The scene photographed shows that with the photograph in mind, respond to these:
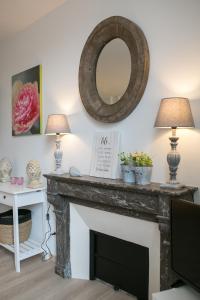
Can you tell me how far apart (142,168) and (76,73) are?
1.19 m

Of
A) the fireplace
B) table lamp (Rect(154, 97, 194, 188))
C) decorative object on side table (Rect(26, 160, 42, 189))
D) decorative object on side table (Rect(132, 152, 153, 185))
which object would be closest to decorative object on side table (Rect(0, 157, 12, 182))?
decorative object on side table (Rect(26, 160, 42, 189))

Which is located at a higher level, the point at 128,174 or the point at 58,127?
the point at 58,127

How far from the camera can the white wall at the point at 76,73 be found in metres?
1.67

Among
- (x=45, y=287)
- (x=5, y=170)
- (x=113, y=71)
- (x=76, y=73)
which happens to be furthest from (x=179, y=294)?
(x=5, y=170)

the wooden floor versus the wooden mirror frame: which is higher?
the wooden mirror frame

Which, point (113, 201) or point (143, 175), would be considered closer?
point (143, 175)

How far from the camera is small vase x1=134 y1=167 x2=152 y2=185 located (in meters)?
1.72

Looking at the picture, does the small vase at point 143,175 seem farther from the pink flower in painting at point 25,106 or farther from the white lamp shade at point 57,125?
the pink flower in painting at point 25,106

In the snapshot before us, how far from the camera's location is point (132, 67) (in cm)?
193

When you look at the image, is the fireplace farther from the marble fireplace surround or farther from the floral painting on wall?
the floral painting on wall

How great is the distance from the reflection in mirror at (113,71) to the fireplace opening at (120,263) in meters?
1.14

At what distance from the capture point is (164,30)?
177 cm

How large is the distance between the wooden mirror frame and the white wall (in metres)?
0.06

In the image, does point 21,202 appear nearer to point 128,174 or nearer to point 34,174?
point 34,174
